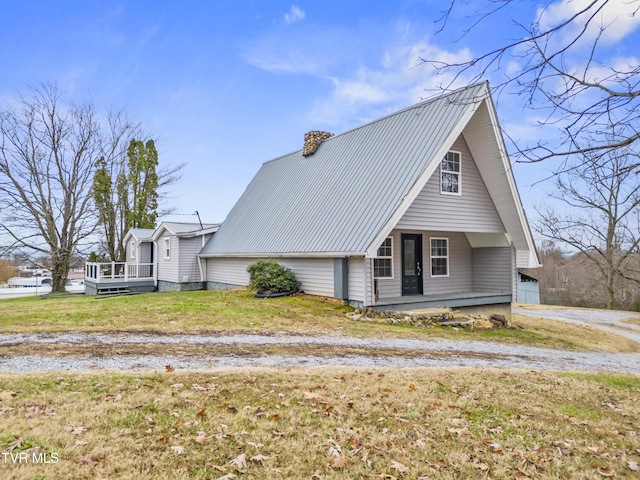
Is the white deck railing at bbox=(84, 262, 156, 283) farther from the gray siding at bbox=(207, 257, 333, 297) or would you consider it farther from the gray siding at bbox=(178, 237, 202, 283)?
the gray siding at bbox=(207, 257, 333, 297)

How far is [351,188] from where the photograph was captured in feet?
45.6

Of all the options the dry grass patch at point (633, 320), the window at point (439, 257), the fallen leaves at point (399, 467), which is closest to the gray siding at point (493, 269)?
the window at point (439, 257)

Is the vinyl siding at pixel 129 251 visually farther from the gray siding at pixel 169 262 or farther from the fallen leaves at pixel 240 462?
the fallen leaves at pixel 240 462

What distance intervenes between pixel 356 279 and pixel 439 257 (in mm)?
4872

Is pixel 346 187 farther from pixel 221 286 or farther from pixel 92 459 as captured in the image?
pixel 92 459

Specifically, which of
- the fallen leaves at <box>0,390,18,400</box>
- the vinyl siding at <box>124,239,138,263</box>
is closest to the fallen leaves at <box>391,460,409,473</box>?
the fallen leaves at <box>0,390,18,400</box>

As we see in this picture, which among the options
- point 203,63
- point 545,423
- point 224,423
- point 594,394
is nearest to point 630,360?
point 594,394

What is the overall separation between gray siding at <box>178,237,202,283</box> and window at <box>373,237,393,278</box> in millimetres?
10707

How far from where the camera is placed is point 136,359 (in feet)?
20.9

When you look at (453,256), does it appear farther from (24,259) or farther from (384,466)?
(24,259)

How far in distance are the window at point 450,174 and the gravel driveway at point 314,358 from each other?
551 centimetres

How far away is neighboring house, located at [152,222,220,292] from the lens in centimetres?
2023

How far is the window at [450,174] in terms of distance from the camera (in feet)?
44.6

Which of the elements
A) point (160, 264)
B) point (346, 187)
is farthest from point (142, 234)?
point (346, 187)
